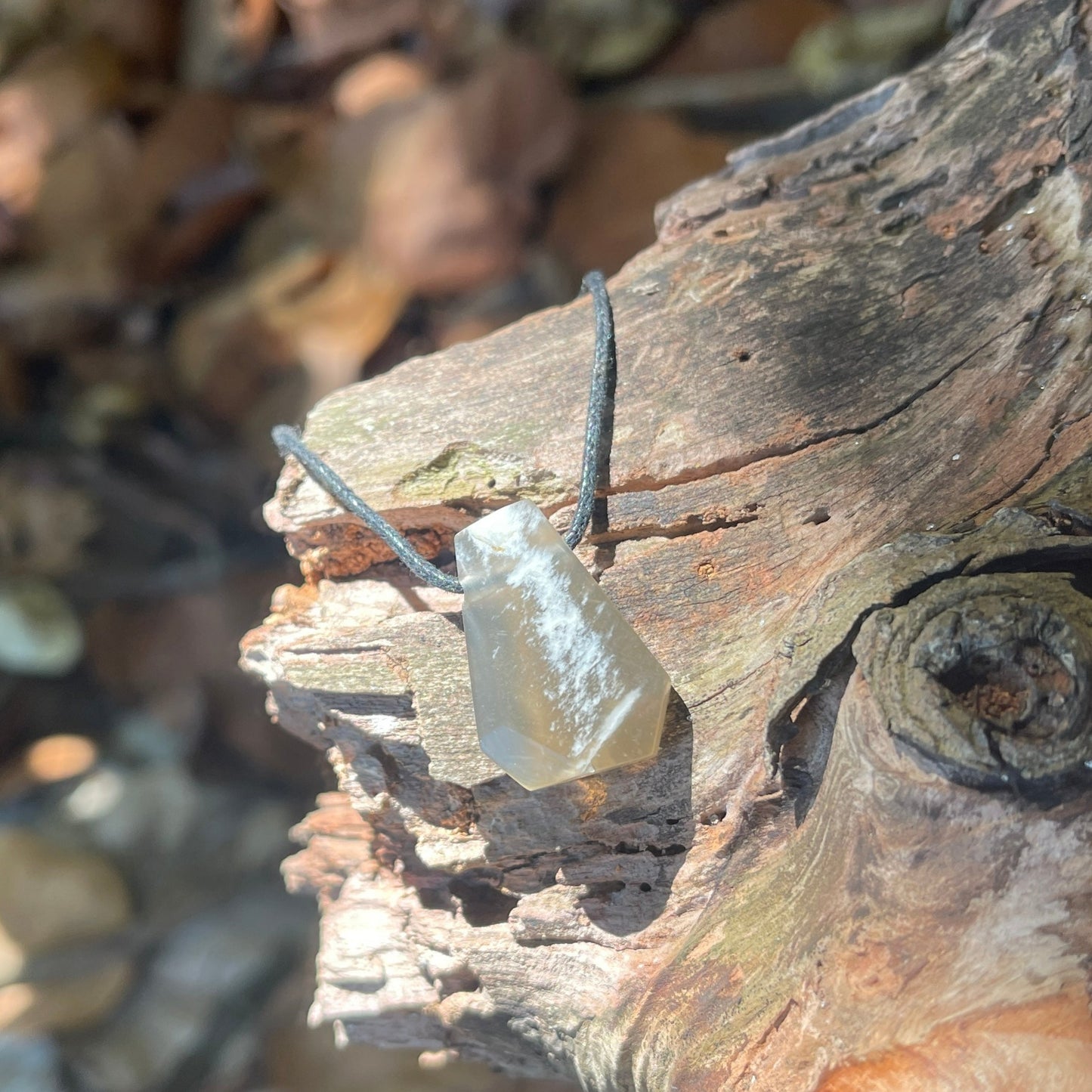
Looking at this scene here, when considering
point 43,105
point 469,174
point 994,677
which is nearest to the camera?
point 994,677

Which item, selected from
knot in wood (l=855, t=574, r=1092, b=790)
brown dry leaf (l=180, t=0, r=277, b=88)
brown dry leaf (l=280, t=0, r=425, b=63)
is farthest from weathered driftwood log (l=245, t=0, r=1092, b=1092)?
brown dry leaf (l=180, t=0, r=277, b=88)

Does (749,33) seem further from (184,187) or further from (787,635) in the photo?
(787,635)

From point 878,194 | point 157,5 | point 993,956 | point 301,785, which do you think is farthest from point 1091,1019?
point 157,5

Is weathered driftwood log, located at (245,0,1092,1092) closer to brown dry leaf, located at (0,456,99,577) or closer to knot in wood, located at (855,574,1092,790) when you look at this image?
knot in wood, located at (855,574,1092,790)

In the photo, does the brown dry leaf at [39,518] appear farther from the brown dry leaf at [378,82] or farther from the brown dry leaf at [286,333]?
the brown dry leaf at [378,82]

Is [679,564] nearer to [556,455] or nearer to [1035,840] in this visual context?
[556,455]

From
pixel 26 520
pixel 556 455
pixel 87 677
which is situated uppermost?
pixel 26 520

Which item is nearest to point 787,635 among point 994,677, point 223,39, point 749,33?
point 994,677
